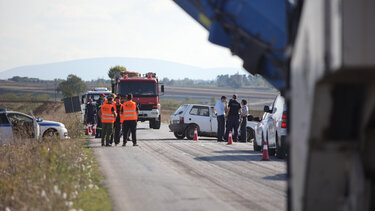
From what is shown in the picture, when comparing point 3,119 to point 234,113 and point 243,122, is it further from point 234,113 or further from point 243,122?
point 243,122

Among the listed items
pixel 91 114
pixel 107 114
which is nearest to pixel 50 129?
pixel 107 114

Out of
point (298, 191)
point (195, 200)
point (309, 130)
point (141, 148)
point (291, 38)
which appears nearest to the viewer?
point (309, 130)

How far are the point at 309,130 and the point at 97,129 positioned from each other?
24.5m

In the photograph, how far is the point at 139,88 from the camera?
3547 centimetres

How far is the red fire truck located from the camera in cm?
3528

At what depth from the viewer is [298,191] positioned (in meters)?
4.72

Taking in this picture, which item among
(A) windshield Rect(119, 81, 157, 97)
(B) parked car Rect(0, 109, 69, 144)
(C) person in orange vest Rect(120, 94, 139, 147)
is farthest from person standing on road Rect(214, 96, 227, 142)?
(A) windshield Rect(119, 81, 157, 97)

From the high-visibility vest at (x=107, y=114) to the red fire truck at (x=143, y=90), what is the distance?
1292 centimetres

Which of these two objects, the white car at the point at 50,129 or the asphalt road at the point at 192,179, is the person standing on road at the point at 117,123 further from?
the white car at the point at 50,129

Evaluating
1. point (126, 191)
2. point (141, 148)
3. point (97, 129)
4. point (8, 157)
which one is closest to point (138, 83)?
point (97, 129)

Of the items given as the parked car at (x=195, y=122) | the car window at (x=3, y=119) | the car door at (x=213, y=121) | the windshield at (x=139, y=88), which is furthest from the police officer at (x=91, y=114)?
the car window at (x=3, y=119)

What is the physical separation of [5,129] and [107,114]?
405cm

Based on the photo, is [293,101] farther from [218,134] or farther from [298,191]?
[218,134]

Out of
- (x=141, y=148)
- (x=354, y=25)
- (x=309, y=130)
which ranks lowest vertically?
(x=141, y=148)
